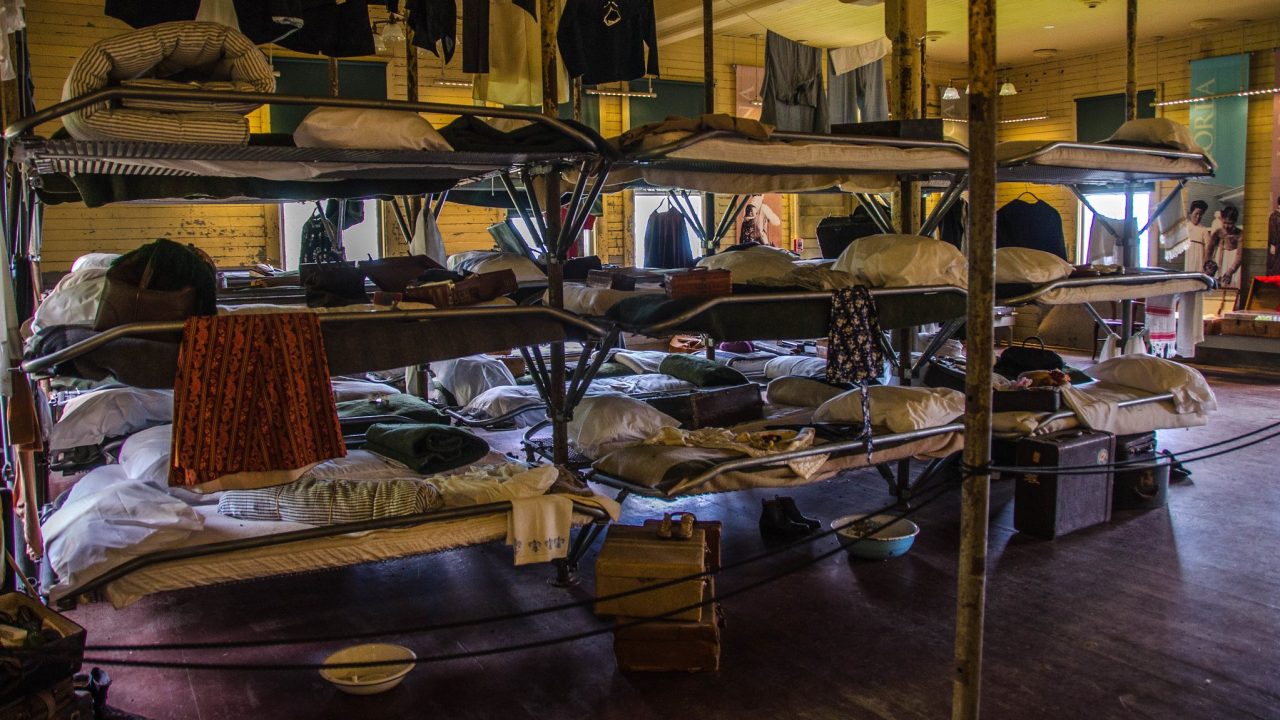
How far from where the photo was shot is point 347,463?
16.1 feet

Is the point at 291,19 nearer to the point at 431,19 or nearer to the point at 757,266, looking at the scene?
the point at 431,19

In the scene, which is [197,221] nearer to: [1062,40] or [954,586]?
[954,586]

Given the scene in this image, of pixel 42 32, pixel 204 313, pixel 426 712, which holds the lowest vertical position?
pixel 426 712

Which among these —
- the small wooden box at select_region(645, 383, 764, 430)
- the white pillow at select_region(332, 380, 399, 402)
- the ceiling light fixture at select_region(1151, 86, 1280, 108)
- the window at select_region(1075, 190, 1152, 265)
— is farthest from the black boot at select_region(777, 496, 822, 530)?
the window at select_region(1075, 190, 1152, 265)

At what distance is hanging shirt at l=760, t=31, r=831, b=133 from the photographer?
9.46 metres

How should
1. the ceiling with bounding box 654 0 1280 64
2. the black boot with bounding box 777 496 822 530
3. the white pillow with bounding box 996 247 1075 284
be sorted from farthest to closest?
the ceiling with bounding box 654 0 1280 64 < the black boot with bounding box 777 496 822 530 < the white pillow with bounding box 996 247 1075 284

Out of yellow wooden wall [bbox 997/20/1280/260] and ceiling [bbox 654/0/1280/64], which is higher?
ceiling [bbox 654/0/1280/64]

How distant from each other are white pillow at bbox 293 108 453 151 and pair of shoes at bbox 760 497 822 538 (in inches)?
122

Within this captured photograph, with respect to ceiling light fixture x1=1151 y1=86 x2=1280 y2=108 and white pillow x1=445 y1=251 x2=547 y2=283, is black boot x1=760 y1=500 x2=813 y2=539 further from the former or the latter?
ceiling light fixture x1=1151 y1=86 x2=1280 y2=108

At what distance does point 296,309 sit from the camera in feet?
14.5

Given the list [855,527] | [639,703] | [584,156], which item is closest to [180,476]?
[639,703]

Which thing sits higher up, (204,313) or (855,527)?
(204,313)

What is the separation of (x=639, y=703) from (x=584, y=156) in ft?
8.39

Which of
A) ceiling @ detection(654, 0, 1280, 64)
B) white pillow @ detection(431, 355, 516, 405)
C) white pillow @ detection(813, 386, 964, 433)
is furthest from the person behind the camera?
ceiling @ detection(654, 0, 1280, 64)
